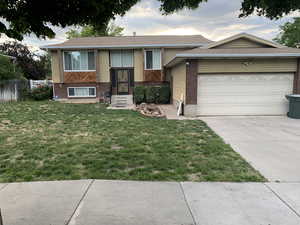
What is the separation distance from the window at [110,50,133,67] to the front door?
0.55 meters

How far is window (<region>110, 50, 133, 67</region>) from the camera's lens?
1675cm

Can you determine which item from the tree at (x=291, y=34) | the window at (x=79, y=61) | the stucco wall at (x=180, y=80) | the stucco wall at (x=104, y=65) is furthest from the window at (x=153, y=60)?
the tree at (x=291, y=34)

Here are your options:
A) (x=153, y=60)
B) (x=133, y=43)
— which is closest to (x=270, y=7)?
(x=153, y=60)

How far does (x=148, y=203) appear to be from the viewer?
9.55 ft

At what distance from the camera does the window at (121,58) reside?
16.8 meters

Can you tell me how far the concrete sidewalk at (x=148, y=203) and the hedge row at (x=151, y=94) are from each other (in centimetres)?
1157

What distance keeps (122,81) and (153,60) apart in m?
3.04

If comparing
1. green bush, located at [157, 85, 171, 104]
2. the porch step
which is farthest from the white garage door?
the porch step

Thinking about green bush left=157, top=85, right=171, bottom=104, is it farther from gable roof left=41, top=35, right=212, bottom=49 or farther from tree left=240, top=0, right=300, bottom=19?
tree left=240, top=0, right=300, bottom=19

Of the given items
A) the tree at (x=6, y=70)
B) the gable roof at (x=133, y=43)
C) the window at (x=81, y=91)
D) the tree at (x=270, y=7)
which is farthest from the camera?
the tree at (x=6, y=70)

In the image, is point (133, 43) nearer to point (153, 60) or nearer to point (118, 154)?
point (153, 60)

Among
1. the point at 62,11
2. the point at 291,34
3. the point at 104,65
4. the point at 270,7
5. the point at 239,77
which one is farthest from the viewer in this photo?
the point at 291,34

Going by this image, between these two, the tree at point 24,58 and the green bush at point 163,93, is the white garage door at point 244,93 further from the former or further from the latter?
the tree at point 24,58

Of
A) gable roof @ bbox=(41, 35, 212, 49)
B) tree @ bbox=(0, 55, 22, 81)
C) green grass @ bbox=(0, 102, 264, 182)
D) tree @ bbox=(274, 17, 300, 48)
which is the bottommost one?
green grass @ bbox=(0, 102, 264, 182)
